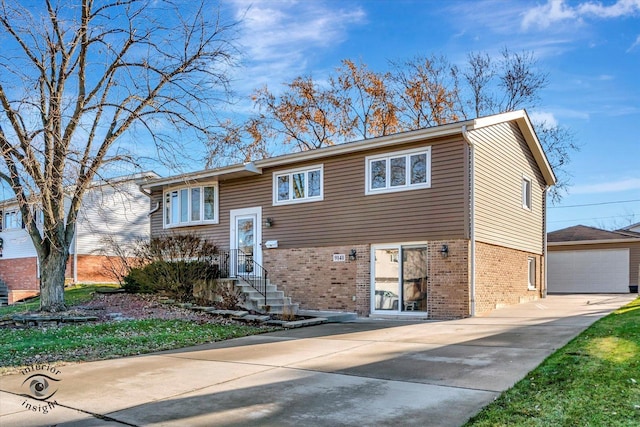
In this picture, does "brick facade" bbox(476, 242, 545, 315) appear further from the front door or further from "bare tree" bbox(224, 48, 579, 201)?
"bare tree" bbox(224, 48, 579, 201)

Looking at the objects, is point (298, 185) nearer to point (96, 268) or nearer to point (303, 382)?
point (303, 382)

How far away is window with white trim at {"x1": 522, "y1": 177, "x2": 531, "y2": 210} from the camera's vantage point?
1797 centimetres

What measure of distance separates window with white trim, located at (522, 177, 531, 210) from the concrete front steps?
28.2 feet

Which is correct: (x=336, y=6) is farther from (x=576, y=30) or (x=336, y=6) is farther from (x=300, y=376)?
(x=300, y=376)

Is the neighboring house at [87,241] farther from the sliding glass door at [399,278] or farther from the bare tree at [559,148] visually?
the bare tree at [559,148]

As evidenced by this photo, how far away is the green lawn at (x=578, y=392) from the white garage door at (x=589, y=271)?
19485 millimetres

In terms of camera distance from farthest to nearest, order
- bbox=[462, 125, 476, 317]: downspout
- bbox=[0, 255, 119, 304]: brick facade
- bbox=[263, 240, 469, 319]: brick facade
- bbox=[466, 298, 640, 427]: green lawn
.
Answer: bbox=[0, 255, 119, 304]: brick facade → bbox=[263, 240, 469, 319]: brick facade → bbox=[462, 125, 476, 317]: downspout → bbox=[466, 298, 640, 427]: green lawn

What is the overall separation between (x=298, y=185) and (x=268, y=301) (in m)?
3.71

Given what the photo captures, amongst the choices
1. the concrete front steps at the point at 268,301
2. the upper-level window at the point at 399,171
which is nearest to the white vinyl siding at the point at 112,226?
the concrete front steps at the point at 268,301

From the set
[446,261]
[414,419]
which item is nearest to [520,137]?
[446,261]

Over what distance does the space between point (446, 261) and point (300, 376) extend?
7419 millimetres

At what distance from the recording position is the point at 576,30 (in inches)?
621

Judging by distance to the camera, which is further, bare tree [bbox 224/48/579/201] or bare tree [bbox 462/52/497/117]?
bare tree [bbox 462/52/497/117]

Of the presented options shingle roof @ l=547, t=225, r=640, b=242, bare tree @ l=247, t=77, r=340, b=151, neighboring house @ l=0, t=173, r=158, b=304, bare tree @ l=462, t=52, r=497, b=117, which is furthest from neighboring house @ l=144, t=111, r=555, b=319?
bare tree @ l=247, t=77, r=340, b=151
